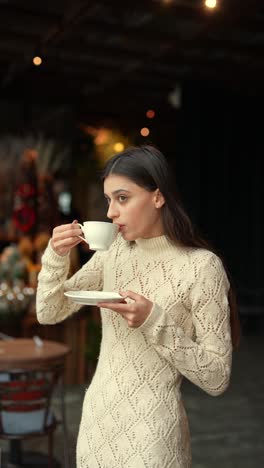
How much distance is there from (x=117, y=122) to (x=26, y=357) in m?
7.48

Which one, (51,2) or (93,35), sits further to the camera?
(93,35)

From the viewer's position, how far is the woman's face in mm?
1688

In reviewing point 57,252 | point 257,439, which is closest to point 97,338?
point 257,439

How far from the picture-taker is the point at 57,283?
6.04 feet

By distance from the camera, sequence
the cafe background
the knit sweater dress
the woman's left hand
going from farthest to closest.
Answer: the cafe background < the knit sweater dress < the woman's left hand

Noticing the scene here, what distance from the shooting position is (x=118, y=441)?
1.71 meters

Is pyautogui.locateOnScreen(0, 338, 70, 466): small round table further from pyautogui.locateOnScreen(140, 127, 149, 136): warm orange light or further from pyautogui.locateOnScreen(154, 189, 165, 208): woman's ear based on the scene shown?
pyautogui.locateOnScreen(140, 127, 149, 136): warm orange light

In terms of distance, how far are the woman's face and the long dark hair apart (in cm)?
1

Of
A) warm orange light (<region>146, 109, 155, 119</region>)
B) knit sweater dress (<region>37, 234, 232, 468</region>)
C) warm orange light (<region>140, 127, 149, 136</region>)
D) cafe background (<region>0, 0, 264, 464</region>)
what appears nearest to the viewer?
knit sweater dress (<region>37, 234, 232, 468</region>)

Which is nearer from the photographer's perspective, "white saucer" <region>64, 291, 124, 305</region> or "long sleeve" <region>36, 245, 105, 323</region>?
"white saucer" <region>64, 291, 124, 305</region>

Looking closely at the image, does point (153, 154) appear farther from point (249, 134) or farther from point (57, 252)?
point (249, 134)

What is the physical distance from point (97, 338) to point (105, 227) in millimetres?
4566

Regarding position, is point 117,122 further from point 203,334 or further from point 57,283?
point 203,334

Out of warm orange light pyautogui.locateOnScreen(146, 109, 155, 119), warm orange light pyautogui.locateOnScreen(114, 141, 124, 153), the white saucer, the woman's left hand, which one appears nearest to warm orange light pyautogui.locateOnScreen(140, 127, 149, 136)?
warm orange light pyautogui.locateOnScreen(146, 109, 155, 119)
